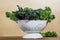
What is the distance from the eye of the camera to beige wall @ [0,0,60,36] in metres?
2.07

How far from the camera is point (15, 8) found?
2.08 metres

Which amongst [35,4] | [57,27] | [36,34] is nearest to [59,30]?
[57,27]

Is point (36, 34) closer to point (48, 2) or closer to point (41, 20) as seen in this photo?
point (41, 20)

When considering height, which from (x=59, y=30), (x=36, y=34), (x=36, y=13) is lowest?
(x=59, y=30)

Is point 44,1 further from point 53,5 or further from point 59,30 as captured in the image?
point 59,30

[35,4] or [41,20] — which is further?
[35,4]

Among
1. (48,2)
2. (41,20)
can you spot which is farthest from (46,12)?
(48,2)

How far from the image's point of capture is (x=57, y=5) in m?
2.08

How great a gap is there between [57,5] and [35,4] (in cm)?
28

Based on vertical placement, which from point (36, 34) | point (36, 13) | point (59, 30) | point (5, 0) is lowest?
point (59, 30)

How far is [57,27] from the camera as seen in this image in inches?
81.6

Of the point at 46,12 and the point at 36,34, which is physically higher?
the point at 46,12

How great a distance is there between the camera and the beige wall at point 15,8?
6.79 feet

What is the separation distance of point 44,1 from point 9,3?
441 mm
